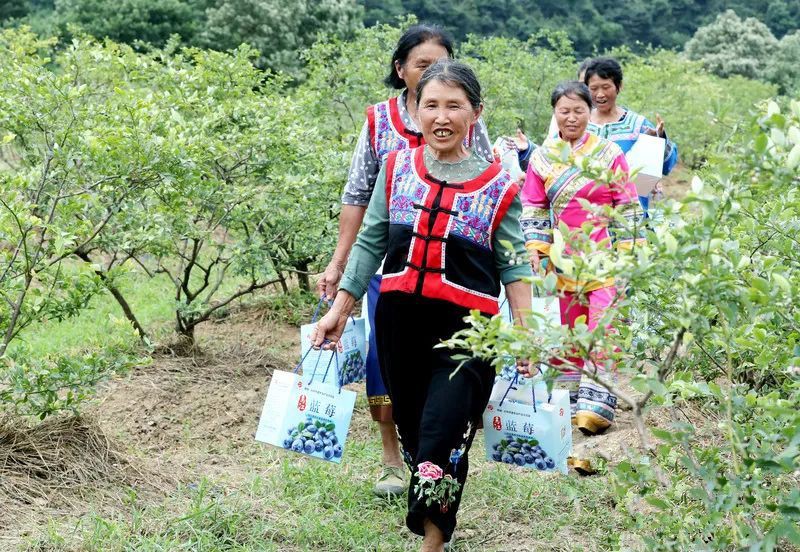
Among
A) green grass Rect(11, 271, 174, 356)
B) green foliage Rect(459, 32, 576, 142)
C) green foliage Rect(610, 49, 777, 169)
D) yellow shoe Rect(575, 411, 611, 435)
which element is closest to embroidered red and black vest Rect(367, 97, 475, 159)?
yellow shoe Rect(575, 411, 611, 435)

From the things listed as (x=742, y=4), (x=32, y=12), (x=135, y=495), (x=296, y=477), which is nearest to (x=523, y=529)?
(x=296, y=477)

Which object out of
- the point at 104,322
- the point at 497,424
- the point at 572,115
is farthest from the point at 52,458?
the point at 104,322

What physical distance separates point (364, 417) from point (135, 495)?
198 centimetres

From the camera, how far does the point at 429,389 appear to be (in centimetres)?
358

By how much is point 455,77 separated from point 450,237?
1.79 feet

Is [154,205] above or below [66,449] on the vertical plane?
above

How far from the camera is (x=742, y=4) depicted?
50.4 meters

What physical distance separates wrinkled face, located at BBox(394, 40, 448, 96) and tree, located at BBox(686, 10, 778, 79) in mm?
32331

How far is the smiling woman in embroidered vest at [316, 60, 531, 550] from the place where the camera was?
3.49 meters

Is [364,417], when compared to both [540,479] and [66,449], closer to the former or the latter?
[540,479]

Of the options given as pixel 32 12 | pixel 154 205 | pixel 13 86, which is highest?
pixel 13 86

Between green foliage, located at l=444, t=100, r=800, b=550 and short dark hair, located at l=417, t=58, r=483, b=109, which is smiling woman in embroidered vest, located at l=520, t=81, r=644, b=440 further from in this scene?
green foliage, located at l=444, t=100, r=800, b=550

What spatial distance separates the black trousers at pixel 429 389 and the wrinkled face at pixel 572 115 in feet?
6.76

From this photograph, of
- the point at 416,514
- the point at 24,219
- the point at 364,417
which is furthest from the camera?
the point at 364,417
